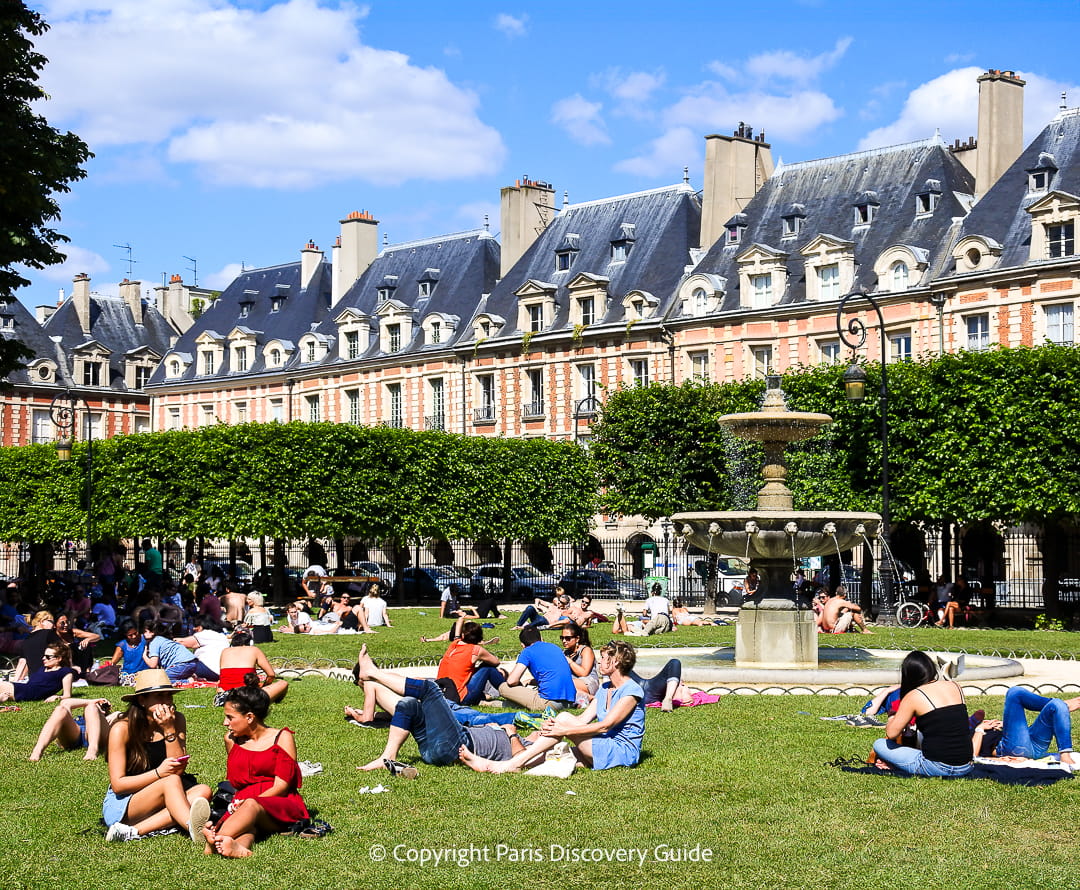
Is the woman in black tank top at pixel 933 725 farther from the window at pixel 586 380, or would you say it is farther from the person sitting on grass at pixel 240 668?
the window at pixel 586 380

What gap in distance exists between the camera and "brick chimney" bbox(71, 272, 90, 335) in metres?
63.0

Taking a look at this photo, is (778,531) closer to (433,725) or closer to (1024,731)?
(1024,731)

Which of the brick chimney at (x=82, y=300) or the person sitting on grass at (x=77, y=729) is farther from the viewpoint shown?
the brick chimney at (x=82, y=300)

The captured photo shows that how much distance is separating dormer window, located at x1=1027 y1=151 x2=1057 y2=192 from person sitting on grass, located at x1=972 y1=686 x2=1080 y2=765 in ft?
99.1

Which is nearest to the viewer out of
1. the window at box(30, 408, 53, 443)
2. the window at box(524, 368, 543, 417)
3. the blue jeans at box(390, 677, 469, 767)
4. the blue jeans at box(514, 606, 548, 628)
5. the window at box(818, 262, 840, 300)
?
the blue jeans at box(390, 677, 469, 767)

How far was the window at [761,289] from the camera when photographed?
4244 centimetres

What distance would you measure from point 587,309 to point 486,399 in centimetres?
514

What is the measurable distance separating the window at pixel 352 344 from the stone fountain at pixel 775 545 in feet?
126

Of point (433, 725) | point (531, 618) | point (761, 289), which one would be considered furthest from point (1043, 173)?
point (433, 725)

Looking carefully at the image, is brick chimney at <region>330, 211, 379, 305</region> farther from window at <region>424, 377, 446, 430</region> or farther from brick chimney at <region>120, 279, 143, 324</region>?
brick chimney at <region>120, 279, 143, 324</region>

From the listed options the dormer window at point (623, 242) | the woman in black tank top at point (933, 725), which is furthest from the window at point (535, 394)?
the woman in black tank top at point (933, 725)

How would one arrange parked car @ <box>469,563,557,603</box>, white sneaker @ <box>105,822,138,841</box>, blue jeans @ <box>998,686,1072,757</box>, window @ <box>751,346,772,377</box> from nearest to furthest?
white sneaker @ <box>105,822,138,841</box> → blue jeans @ <box>998,686,1072,757</box> → parked car @ <box>469,563,557,603</box> → window @ <box>751,346,772,377</box>

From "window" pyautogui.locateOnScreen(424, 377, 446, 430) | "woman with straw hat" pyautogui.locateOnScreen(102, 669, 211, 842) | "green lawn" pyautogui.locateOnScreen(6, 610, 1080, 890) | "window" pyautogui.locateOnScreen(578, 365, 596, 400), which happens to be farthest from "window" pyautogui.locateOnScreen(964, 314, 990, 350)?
"woman with straw hat" pyautogui.locateOnScreen(102, 669, 211, 842)

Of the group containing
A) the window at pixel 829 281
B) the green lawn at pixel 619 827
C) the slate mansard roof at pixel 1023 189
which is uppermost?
the slate mansard roof at pixel 1023 189
